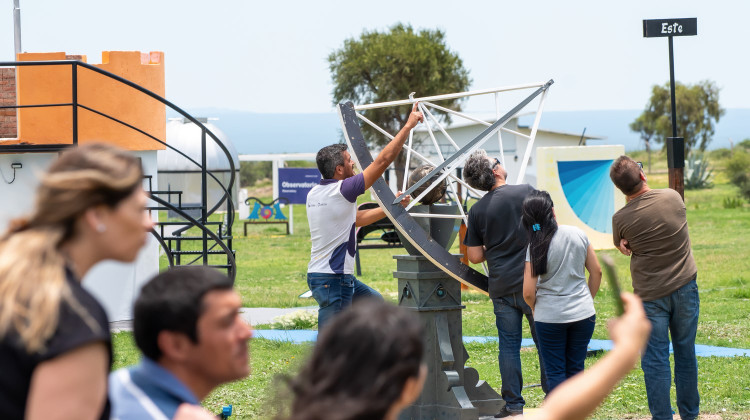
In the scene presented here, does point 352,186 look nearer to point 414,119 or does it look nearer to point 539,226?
point 414,119

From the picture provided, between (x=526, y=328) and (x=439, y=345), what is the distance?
16.6 feet

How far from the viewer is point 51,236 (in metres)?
1.94

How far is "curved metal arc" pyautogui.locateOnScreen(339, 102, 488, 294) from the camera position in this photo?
625 cm

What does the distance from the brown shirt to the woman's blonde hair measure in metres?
4.49

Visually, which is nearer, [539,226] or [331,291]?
[539,226]

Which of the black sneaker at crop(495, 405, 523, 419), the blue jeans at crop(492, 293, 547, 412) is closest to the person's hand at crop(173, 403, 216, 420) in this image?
the blue jeans at crop(492, 293, 547, 412)

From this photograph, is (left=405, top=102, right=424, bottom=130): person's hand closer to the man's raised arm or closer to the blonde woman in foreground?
the man's raised arm

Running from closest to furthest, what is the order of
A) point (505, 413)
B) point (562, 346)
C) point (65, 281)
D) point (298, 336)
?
point (65, 281)
point (562, 346)
point (505, 413)
point (298, 336)

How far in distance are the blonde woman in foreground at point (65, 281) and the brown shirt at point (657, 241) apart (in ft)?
14.7

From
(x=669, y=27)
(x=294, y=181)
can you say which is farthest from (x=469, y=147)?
(x=294, y=181)

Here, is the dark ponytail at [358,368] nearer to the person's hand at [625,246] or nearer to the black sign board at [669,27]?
the person's hand at [625,246]

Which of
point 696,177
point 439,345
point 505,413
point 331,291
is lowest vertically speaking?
point 505,413

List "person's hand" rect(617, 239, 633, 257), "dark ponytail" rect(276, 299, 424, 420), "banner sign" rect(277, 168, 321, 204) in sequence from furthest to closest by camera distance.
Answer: "banner sign" rect(277, 168, 321, 204) → "person's hand" rect(617, 239, 633, 257) → "dark ponytail" rect(276, 299, 424, 420)

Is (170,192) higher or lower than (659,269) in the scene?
higher
